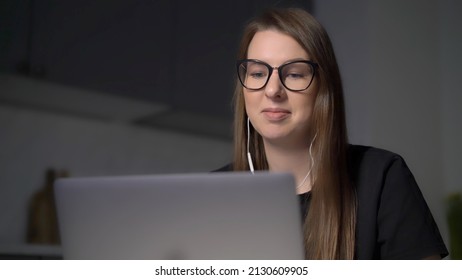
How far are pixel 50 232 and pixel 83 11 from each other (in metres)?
0.52

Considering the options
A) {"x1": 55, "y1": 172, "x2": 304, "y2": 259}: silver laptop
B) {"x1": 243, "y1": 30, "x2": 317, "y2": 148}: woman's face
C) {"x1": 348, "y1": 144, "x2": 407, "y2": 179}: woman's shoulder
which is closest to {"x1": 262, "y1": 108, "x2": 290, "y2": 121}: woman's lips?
{"x1": 243, "y1": 30, "x2": 317, "y2": 148}: woman's face

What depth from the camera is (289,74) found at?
41.6 inches

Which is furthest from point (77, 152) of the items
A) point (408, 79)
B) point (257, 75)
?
point (408, 79)

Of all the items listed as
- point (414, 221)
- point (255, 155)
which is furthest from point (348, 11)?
point (414, 221)

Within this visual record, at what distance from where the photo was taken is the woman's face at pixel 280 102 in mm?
1062

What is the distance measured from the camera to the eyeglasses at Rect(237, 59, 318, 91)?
1054 mm

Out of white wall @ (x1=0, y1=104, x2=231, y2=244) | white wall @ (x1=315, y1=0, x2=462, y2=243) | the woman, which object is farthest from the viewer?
white wall @ (x1=0, y1=104, x2=231, y2=244)

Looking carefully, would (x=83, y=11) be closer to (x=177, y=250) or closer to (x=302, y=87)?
(x=302, y=87)

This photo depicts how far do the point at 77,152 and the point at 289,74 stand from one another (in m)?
0.55

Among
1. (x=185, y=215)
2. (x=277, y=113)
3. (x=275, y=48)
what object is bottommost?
(x=185, y=215)

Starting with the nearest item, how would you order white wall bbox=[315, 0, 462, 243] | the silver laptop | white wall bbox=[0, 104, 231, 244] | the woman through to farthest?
the silver laptop
the woman
white wall bbox=[315, 0, 462, 243]
white wall bbox=[0, 104, 231, 244]

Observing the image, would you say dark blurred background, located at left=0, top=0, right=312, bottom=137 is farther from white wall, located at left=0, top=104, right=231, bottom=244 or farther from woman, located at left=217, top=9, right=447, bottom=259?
woman, located at left=217, top=9, right=447, bottom=259

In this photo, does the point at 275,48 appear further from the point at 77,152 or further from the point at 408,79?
the point at 77,152

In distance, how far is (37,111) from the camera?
1.35 m
